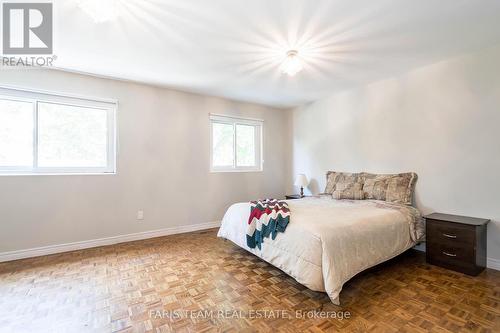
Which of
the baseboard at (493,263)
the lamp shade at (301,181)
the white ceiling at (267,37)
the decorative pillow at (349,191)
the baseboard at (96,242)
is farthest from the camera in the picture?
the lamp shade at (301,181)

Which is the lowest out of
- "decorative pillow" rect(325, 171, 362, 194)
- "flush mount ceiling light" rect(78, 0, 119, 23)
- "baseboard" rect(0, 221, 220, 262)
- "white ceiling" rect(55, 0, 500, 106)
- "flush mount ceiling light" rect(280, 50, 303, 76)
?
"baseboard" rect(0, 221, 220, 262)

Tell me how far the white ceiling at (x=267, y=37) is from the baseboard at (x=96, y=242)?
2409 mm

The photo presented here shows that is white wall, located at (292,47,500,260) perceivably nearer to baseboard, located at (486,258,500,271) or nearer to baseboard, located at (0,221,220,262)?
baseboard, located at (486,258,500,271)

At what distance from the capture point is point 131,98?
3662mm

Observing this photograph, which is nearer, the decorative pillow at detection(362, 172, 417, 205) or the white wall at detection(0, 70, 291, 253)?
the white wall at detection(0, 70, 291, 253)

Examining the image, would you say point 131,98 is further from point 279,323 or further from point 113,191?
point 279,323

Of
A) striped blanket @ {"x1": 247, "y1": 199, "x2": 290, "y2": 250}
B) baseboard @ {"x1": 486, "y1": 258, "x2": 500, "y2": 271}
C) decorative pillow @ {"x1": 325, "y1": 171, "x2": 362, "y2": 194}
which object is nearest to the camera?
striped blanket @ {"x1": 247, "y1": 199, "x2": 290, "y2": 250}

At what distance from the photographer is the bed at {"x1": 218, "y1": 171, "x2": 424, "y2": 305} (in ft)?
6.41

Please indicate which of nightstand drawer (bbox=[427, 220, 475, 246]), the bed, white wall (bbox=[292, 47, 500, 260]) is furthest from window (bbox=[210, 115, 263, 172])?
nightstand drawer (bbox=[427, 220, 475, 246])

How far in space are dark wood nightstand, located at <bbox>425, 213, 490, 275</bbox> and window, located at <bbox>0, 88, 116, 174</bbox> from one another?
4387 millimetres

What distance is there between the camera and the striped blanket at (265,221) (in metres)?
2.40

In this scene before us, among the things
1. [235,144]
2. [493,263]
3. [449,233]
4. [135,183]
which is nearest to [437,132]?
[449,233]

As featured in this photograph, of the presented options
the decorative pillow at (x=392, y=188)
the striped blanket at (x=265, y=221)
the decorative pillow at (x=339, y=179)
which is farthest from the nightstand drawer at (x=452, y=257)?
the striped blanket at (x=265, y=221)

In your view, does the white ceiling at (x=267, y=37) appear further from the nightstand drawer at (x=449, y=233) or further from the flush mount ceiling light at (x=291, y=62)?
the nightstand drawer at (x=449, y=233)
